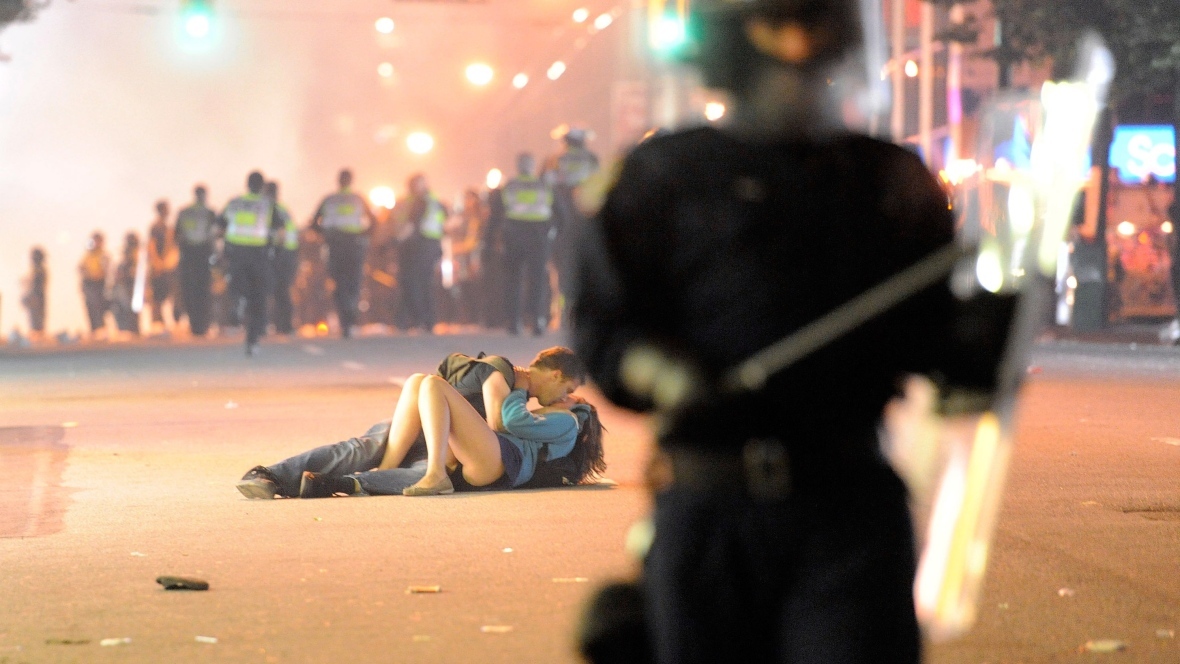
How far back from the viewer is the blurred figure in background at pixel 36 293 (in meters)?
37.9

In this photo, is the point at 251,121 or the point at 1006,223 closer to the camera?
the point at 1006,223

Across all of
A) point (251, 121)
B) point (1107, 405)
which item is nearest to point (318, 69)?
point (251, 121)

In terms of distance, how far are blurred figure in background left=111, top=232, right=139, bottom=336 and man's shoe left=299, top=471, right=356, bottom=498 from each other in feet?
89.9

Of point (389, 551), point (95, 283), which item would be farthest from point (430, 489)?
point (95, 283)

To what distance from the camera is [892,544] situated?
2.90 meters

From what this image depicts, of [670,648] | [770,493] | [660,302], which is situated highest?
[660,302]

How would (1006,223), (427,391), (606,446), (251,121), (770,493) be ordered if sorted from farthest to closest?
(251,121)
(606,446)
(427,391)
(1006,223)
(770,493)

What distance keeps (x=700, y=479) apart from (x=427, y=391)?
608 centimetres

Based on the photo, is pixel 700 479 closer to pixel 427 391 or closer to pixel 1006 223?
pixel 1006 223

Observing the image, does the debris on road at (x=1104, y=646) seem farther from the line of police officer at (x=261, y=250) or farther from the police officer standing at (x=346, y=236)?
the police officer standing at (x=346, y=236)

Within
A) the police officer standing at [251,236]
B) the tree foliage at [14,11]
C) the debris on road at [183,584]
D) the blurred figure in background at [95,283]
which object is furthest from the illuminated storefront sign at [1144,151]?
the debris on road at [183,584]

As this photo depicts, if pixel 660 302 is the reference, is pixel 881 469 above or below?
below

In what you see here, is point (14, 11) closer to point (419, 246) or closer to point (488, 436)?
point (419, 246)

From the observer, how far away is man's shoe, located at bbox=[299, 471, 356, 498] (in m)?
9.21
